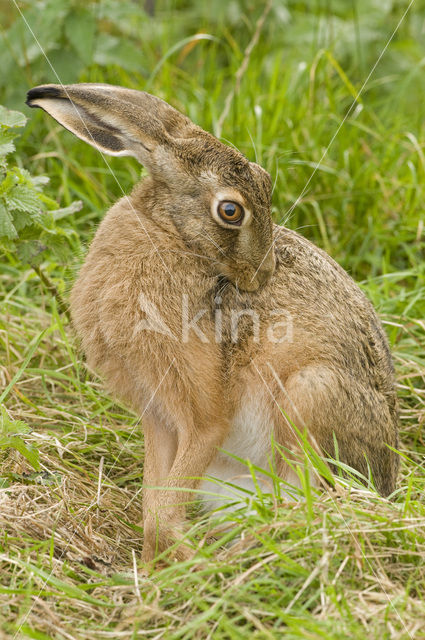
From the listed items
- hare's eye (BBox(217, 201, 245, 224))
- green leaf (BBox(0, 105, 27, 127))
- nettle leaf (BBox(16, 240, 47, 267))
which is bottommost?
nettle leaf (BBox(16, 240, 47, 267))

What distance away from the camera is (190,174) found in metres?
4.01

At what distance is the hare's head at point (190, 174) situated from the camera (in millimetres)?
3861

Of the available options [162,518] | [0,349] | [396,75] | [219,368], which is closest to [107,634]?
[162,518]

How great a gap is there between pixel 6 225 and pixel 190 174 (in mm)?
1013

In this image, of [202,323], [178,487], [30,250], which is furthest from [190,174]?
[178,487]

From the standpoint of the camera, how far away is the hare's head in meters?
3.86

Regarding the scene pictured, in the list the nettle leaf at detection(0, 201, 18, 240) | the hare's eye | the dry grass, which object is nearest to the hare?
the hare's eye

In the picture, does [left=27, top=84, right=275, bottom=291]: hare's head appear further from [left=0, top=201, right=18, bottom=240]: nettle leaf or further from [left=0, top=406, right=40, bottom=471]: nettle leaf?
[left=0, top=406, right=40, bottom=471]: nettle leaf

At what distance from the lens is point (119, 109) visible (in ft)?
12.7

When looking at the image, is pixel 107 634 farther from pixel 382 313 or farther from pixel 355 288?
pixel 382 313

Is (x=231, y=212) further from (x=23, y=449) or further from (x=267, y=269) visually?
(x=23, y=449)

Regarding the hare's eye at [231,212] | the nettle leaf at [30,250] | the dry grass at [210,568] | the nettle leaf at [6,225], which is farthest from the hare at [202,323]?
the nettle leaf at [30,250]

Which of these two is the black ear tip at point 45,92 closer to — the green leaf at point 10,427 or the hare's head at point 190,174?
the hare's head at point 190,174

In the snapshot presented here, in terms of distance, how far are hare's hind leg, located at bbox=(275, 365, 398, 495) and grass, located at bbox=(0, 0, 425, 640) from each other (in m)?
0.19
